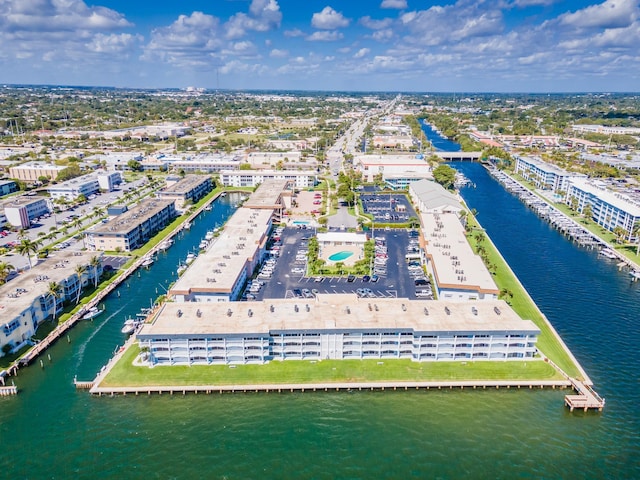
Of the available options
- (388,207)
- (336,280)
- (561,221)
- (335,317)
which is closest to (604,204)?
(561,221)

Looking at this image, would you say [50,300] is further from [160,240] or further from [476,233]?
[476,233]

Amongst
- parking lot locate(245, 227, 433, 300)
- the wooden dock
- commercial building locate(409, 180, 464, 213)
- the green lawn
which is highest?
commercial building locate(409, 180, 464, 213)

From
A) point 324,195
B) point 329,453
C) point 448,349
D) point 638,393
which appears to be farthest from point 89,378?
point 324,195

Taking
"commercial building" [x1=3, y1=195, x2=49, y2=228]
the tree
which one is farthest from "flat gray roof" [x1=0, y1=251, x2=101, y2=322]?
the tree

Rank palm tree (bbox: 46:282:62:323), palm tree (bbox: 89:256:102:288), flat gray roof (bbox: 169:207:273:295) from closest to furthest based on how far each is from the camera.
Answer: palm tree (bbox: 46:282:62:323)
flat gray roof (bbox: 169:207:273:295)
palm tree (bbox: 89:256:102:288)

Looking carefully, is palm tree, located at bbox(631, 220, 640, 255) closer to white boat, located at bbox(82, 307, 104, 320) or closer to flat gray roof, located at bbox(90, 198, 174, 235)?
white boat, located at bbox(82, 307, 104, 320)
